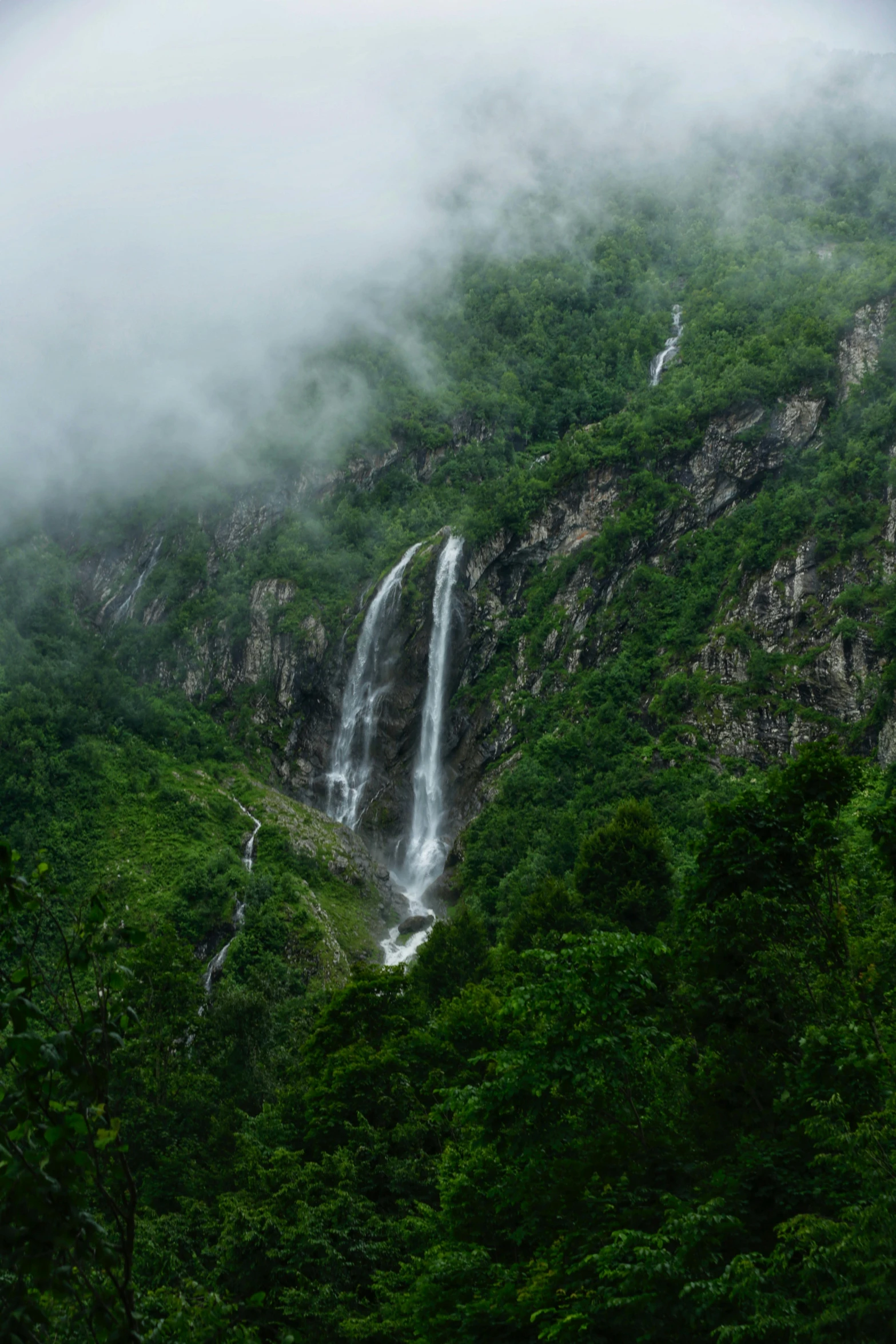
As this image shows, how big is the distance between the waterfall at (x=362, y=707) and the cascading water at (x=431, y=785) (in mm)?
3554

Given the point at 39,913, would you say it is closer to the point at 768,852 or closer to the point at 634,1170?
the point at 634,1170

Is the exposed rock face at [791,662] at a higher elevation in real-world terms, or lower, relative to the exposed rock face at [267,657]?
lower

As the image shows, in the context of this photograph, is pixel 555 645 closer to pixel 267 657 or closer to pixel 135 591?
pixel 267 657

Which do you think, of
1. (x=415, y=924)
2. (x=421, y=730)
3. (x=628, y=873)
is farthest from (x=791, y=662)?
(x=415, y=924)

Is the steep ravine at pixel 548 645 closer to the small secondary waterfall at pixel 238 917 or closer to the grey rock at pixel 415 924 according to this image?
the small secondary waterfall at pixel 238 917

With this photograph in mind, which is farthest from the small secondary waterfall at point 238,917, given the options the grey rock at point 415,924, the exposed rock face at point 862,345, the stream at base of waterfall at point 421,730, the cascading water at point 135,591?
the exposed rock face at point 862,345

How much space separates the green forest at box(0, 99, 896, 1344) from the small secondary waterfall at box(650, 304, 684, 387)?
156 centimetres

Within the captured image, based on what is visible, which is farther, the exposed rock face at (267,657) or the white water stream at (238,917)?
the exposed rock face at (267,657)

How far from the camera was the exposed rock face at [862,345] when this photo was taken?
7256cm

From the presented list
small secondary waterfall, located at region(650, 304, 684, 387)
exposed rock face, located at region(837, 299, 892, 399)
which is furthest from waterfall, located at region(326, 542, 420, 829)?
exposed rock face, located at region(837, 299, 892, 399)

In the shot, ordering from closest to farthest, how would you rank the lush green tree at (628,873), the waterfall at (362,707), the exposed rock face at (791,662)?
the lush green tree at (628,873) < the exposed rock face at (791,662) < the waterfall at (362,707)

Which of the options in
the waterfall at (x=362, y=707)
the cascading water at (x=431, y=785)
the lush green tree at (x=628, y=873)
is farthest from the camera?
the waterfall at (x=362, y=707)

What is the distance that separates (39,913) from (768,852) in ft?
43.4

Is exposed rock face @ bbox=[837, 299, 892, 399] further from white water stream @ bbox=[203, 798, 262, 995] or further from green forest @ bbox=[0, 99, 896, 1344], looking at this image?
white water stream @ bbox=[203, 798, 262, 995]
